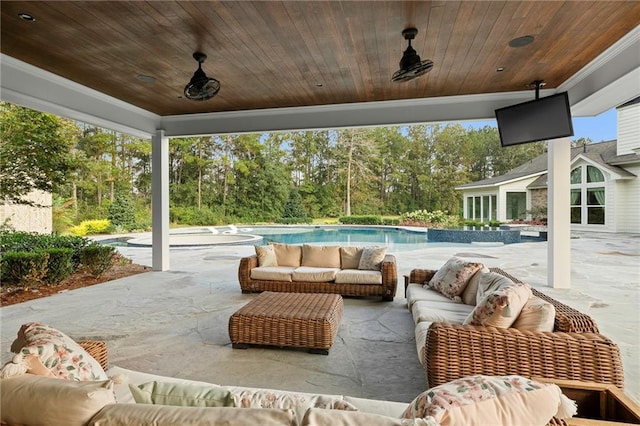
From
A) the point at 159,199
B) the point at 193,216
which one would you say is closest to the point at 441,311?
the point at 159,199

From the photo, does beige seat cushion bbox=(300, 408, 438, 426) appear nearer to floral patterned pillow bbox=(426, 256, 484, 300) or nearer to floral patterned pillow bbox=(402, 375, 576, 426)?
floral patterned pillow bbox=(402, 375, 576, 426)

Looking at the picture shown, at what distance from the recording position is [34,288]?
5.38 m

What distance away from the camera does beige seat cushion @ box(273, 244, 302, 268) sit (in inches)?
211

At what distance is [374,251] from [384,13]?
119 inches

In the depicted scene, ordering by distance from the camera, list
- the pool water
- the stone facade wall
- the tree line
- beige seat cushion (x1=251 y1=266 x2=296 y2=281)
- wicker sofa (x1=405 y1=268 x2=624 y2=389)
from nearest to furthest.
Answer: wicker sofa (x1=405 y1=268 x2=624 y2=389) < beige seat cushion (x1=251 y1=266 x2=296 y2=281) < the stone facade wall < the pool water < the tree line

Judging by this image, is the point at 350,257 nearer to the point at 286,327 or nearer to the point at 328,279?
the point at 328,279

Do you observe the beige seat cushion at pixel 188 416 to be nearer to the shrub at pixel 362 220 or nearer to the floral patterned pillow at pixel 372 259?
the floral patterned pillow at pixel 372 259

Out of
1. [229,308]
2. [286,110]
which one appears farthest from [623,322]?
[286,110]

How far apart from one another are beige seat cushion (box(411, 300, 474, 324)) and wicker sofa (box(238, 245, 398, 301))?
1363 mm

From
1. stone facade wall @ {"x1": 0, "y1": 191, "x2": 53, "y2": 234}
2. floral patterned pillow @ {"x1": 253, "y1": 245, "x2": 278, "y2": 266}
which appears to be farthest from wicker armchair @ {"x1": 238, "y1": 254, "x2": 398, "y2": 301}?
stone facade wall @ {"x1": 0, "y1": 191, "x2": 53, "y2": 234}

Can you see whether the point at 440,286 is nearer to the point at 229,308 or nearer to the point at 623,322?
the point at 623,322

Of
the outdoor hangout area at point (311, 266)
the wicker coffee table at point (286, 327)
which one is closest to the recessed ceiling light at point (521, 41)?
the outdoor hangout area at point (311, 266)

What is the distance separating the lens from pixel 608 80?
13.0ft

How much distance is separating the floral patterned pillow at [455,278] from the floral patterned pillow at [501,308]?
1.18m
